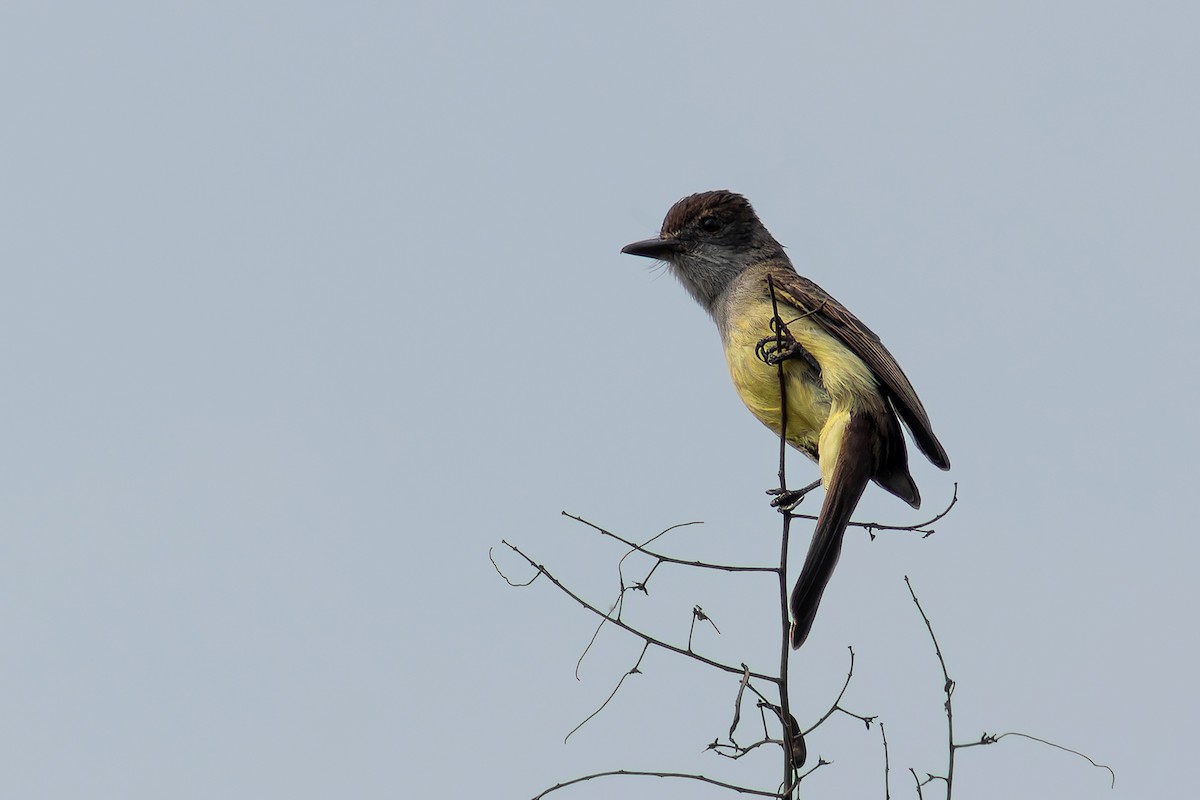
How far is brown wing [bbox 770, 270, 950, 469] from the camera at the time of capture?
6.06 meters

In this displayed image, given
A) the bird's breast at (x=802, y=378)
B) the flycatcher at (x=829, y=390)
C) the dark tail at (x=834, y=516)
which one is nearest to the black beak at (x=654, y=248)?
the flycatcher at (x=829, y=390)

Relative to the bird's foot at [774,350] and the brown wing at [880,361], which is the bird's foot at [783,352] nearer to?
the bird's foot at [774,350]

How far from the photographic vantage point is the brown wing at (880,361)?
606 cm

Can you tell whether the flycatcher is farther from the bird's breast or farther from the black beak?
the black beak

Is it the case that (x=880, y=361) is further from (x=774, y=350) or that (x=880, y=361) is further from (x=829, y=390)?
(x=774, y=350)

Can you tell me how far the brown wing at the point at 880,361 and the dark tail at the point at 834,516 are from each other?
20 centimetres

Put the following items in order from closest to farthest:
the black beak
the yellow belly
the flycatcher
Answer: the flycatcher → the yellow belly → the black beak

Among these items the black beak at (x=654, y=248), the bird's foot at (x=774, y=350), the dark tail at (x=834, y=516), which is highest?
the black beak at (x=654, y=248)

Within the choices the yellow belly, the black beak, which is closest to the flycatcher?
the yellow belly

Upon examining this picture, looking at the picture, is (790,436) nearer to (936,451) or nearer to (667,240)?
(936,451)

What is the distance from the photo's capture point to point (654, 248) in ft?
23.7

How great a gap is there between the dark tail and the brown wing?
197 mm

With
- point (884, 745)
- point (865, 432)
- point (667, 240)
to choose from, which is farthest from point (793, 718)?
point (667, 240)

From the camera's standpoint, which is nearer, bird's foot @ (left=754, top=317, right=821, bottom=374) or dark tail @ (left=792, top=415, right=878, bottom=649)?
dark tail @ (left=792, top=415, right=878, bottom=649)
